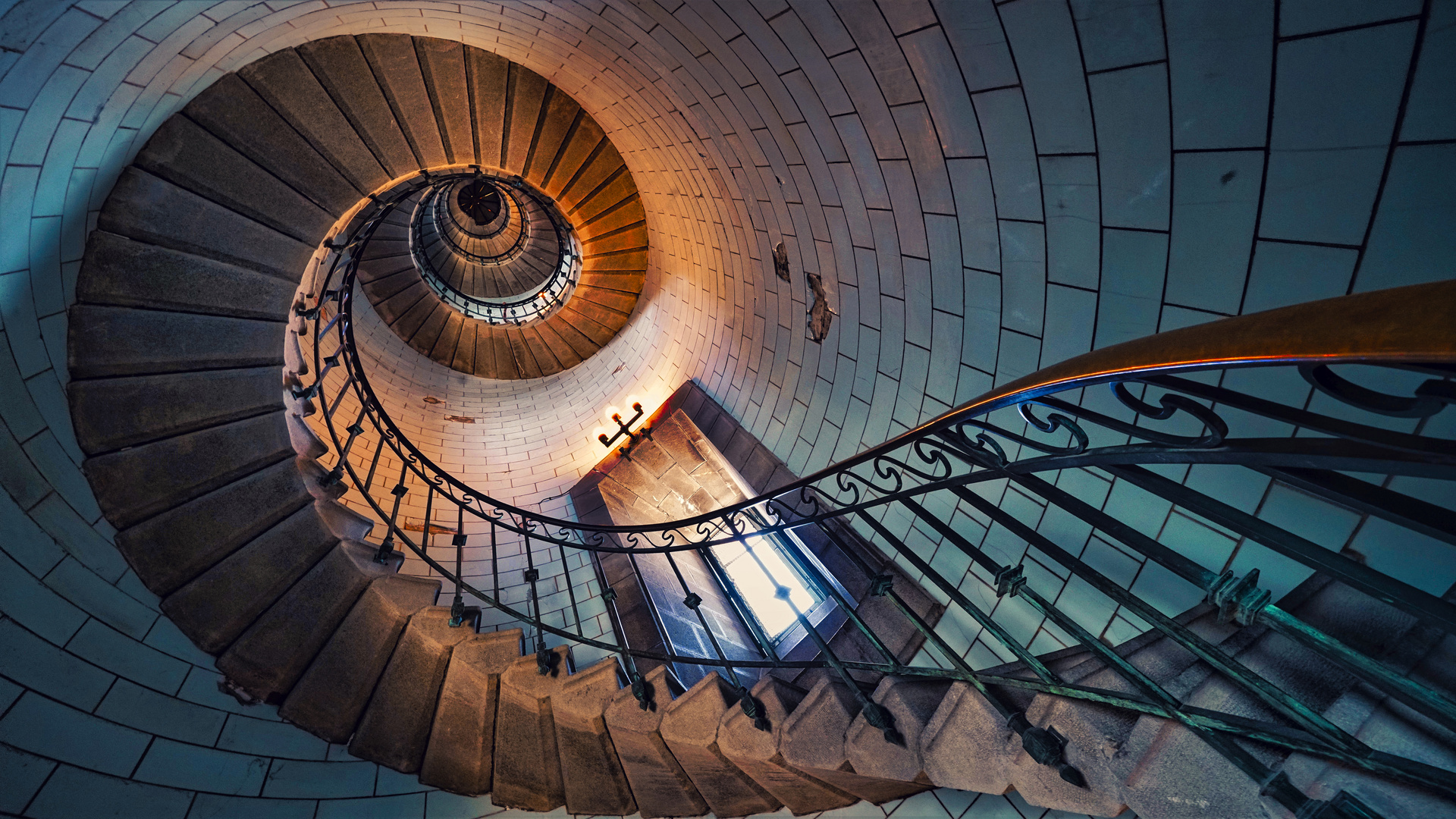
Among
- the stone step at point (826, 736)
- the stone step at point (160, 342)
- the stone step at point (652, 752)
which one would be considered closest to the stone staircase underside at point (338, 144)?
the stone step at point (160, 342)

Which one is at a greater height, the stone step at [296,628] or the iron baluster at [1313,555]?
the iron baluster at [1313,555]

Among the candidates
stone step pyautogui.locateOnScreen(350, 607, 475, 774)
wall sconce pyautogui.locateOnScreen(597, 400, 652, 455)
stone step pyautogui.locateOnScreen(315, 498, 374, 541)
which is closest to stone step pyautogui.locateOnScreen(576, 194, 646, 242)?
wall sconce pyautogui.locateOnScreen(597, 400, 652, 455)

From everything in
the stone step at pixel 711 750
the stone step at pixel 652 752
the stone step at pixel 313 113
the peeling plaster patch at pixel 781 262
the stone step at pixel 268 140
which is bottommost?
the stone step at pixel 652 752

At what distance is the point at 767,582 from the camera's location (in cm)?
450

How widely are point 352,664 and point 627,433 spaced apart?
314 centimetres

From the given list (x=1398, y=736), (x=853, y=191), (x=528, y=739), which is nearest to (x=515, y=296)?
(x=528, y=739)

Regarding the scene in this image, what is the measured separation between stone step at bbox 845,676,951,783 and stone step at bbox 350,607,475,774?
8.07 ft

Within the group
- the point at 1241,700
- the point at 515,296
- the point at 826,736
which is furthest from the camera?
the point at 515,296

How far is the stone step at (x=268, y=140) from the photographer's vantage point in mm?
3023

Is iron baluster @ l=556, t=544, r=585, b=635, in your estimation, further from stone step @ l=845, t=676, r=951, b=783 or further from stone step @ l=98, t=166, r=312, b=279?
stone step @ l=98, t=166, r=312, b=279

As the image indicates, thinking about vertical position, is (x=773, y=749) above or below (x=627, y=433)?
below

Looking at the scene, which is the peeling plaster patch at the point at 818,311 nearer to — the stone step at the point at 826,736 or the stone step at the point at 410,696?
the stone step at the point at 826,736

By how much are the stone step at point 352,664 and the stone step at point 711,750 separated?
1.79m

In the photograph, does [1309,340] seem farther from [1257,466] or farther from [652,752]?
[652,752]
